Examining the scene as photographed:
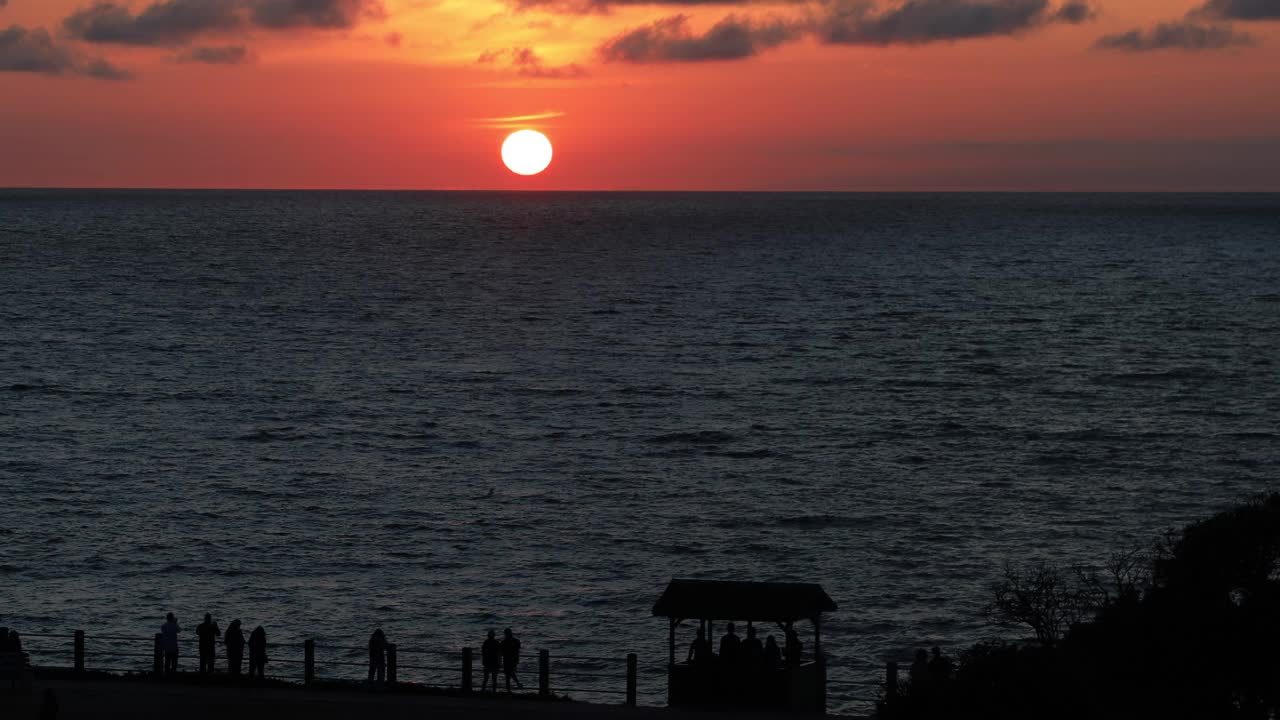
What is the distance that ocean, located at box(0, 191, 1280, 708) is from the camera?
41750mm

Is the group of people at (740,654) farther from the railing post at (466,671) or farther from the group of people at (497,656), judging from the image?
the group of people at (497,656)

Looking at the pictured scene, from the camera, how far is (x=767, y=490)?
54.3 meters

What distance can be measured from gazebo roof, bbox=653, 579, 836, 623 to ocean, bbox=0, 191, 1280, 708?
8512mm

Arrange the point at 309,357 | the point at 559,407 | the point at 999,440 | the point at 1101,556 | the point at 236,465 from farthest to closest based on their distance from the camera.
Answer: the point at 309,357
the point at 559,407
the point at 999,440
the point at 236,465
the point at 1101,556

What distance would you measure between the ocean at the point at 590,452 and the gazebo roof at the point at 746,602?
851cm

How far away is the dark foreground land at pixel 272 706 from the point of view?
23.1 metres

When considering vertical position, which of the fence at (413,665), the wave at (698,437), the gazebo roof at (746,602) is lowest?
the fence at (413,665)

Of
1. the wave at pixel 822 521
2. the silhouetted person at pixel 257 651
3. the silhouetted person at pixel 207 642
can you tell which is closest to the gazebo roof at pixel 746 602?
the silhouetted person at pixel 257 651

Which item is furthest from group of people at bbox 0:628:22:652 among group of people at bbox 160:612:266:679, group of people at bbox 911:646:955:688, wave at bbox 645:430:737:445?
wave at bbox 645:430:737:445

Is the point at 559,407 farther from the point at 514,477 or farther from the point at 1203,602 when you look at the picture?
the point at 1203,602

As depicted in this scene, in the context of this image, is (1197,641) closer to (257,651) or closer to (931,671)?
(931,671)

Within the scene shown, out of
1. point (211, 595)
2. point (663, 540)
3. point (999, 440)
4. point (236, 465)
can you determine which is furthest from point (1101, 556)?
point (236, 465)

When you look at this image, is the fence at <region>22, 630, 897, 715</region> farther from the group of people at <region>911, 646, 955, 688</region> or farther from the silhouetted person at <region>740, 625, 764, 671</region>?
the silhouetted person at <region>740, 625, 764, 671</region>

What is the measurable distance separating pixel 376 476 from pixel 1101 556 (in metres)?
24.7
